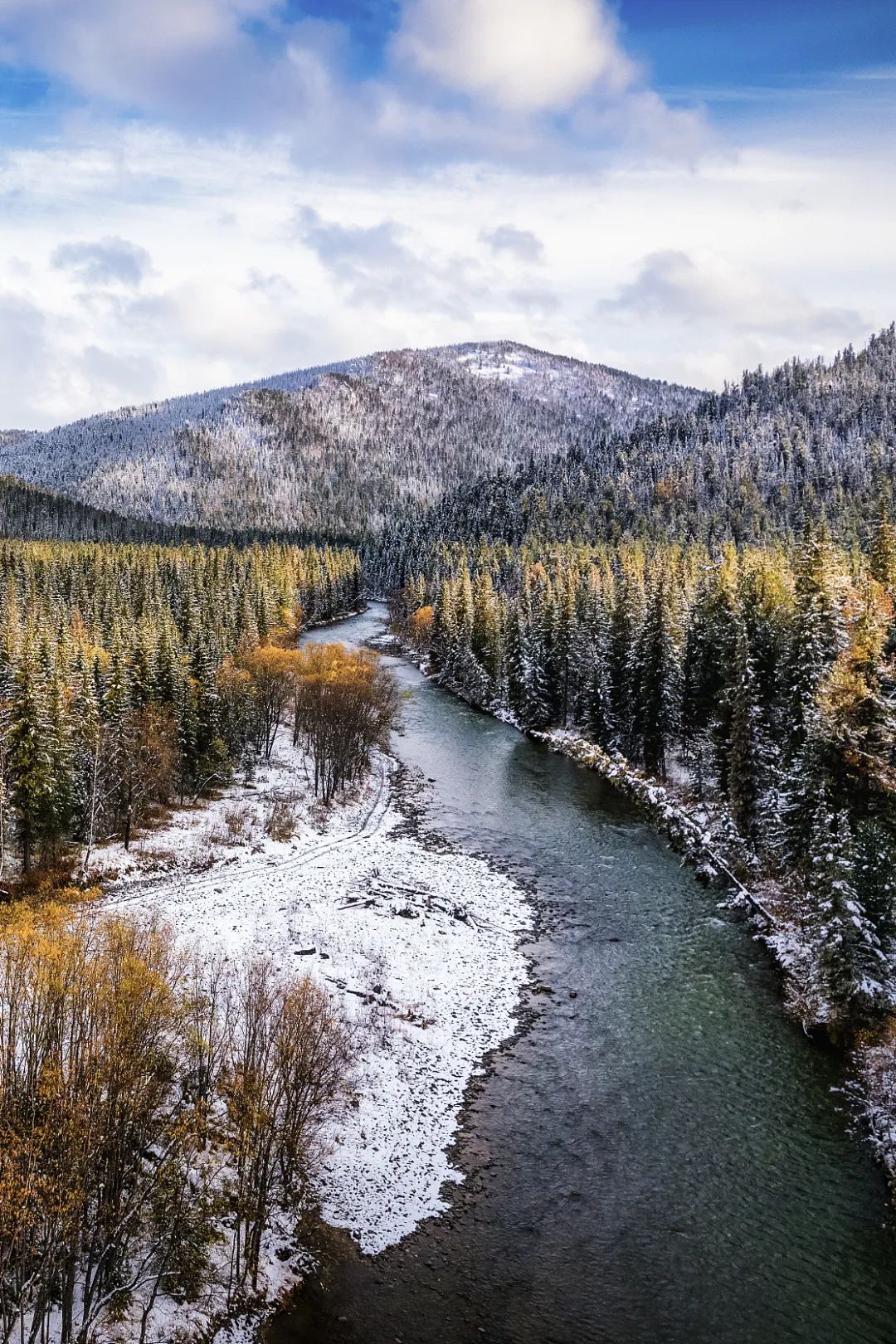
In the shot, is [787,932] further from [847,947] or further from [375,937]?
[375,937]

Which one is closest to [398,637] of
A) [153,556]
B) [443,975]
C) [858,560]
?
[153,556]

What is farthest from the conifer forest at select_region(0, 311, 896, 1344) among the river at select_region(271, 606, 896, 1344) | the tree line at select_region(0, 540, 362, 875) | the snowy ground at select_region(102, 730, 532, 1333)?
the river at select_region(271, 606, 896, 1344)

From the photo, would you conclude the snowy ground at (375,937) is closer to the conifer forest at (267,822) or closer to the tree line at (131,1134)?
the conifer forest at (267,822)

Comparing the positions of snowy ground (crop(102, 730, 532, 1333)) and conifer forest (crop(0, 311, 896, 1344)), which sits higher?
conifer forest (crop(0, 311, 896, 1344))

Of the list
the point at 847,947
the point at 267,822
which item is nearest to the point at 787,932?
the point at 847,947

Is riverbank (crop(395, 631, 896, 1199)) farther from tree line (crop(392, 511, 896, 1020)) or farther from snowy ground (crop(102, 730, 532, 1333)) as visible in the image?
snowy ground (crop(102, 730, 532, 1333))

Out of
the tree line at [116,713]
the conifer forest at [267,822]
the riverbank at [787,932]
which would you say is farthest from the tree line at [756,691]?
the tree line at [116,713]
